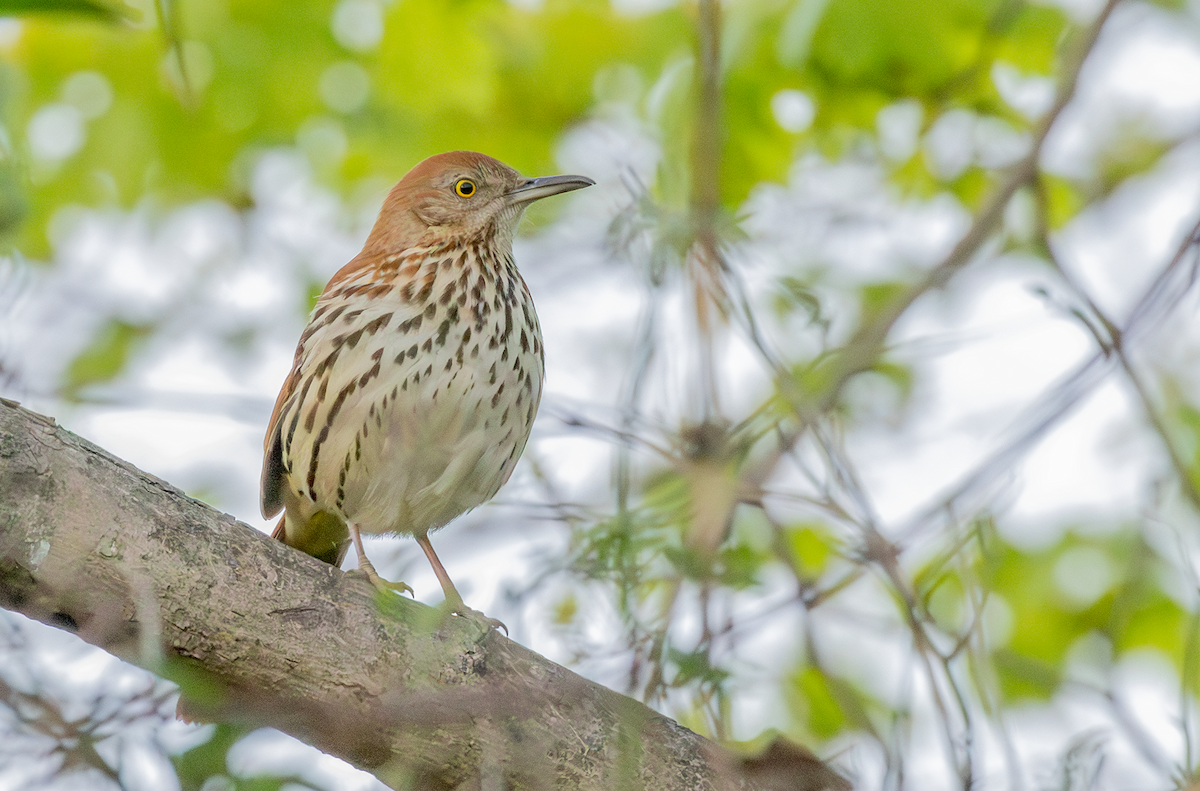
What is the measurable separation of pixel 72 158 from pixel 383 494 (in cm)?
242

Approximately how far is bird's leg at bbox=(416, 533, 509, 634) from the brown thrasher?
15mm

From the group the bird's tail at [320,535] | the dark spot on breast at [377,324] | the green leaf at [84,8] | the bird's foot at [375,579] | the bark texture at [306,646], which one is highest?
the dark spot on breast at [377,324]

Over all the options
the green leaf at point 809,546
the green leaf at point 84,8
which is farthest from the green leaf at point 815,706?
the green leaf at point 84,8

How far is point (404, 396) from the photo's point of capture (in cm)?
340

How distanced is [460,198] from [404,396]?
111cm

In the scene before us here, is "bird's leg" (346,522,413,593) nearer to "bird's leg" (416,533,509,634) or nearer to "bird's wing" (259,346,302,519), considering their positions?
"bird's leg" (416,533,509,634)

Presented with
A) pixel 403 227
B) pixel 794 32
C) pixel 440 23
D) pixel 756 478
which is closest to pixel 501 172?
pixel 403 227

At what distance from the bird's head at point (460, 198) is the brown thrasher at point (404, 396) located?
0.28ft

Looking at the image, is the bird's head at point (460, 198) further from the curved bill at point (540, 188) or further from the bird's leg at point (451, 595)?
the bird's leg at point (451, 595)

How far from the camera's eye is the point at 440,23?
470 centimetres

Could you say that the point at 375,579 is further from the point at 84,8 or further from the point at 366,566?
the point at 84,8

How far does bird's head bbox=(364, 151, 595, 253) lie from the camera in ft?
13.6

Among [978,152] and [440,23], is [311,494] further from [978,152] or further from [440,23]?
[978,152]

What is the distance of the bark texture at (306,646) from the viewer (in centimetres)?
216
